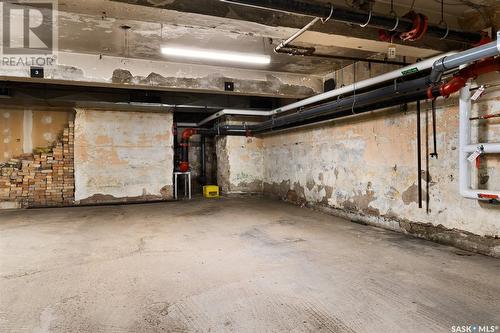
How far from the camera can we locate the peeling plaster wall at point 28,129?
7.27 meters

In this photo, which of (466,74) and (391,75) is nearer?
(466,74)

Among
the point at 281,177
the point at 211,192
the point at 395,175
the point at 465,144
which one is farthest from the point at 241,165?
the point at 465,144

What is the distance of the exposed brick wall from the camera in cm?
703

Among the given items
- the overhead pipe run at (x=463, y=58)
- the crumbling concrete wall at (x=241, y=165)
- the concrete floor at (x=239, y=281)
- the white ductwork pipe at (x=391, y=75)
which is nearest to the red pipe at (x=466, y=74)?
the overhead pipe run at (x=463, y=58)

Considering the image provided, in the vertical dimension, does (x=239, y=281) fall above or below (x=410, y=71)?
below

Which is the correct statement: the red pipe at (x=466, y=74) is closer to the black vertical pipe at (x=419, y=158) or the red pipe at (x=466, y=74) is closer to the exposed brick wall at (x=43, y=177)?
the black vertical pipe at (x=419, y=158)

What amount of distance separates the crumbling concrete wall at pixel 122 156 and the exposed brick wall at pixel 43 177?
9.0 inches

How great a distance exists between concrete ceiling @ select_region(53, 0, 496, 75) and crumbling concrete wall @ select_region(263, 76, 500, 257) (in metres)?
1.05

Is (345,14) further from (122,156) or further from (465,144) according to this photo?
(122,156)

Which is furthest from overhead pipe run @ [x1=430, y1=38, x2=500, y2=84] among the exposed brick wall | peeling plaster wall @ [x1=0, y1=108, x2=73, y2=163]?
peeling plaster wall @ [x1=0, y1=108, x2=73, y2=163]

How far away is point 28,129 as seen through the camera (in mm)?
7426

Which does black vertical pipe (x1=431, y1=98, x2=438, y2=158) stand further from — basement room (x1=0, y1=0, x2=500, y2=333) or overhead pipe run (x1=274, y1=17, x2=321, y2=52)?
overhead pipe run (x1=274, y1=17, x2=321, y2=52)

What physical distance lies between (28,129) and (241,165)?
539 centimetres

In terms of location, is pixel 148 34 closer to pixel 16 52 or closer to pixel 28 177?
pixel 16 52
